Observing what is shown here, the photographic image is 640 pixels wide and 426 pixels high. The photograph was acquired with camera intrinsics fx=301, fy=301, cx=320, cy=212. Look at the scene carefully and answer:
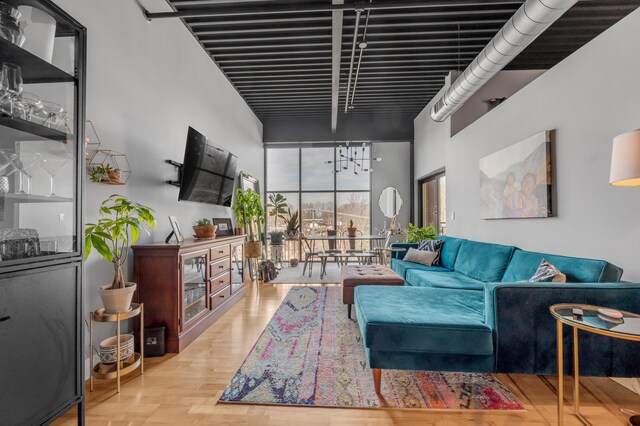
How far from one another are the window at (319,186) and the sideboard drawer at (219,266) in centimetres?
385

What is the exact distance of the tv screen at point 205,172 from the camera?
3.20m

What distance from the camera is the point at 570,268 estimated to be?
2.26 m

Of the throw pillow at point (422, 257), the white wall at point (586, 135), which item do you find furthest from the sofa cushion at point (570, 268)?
the throw pillow at point (422, 257)

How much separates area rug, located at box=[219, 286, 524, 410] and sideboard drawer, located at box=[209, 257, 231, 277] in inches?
35.9

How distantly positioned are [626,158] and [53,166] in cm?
305

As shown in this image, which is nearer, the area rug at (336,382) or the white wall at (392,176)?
the area rug at (336,382)

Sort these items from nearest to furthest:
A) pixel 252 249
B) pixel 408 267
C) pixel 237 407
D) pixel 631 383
→ pixel 237 407 → pixel 631 383 → pixel 408 267 → pixel 252 249

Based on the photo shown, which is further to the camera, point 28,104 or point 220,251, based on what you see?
point 220,251

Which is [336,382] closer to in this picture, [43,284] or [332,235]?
[43,284]

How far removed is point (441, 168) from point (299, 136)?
323 cm

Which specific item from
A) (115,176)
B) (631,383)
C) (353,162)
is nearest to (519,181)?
(631,383)

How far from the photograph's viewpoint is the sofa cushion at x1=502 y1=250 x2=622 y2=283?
2033 millimetres

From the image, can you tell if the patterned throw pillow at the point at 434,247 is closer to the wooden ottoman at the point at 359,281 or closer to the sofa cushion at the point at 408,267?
the sofa cushion at the point at 408,267

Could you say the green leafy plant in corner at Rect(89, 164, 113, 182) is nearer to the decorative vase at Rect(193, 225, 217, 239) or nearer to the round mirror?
the decorative vase at Rect(193, 225, 217, 239)
